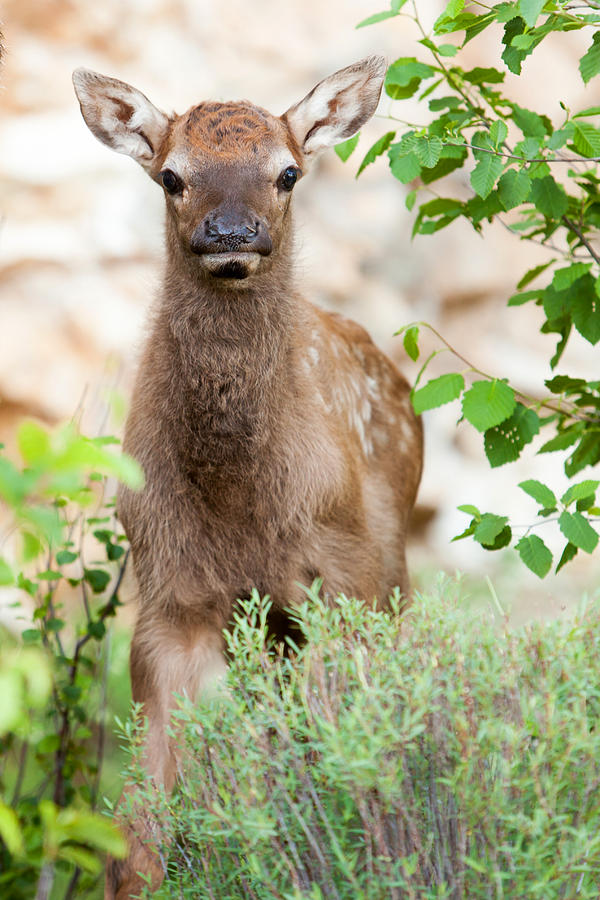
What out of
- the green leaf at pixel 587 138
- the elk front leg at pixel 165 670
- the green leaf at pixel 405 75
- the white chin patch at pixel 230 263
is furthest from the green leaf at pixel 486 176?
the elk front leg at pixel 165 670

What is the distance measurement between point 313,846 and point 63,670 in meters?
2.49

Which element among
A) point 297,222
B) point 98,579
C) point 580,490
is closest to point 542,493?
point 580,490

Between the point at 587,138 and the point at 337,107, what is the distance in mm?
1183

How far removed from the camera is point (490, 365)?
311 inches

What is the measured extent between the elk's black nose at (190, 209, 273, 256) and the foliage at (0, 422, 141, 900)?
27.8 inches

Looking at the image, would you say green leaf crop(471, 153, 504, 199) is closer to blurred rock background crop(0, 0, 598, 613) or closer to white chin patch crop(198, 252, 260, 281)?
white chin patch crop(198, 252, 260, 281)

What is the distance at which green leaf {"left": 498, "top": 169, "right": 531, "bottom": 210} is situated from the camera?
3.09 meters

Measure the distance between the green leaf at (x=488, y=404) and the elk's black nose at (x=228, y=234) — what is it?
781 mm

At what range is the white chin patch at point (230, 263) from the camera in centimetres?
326

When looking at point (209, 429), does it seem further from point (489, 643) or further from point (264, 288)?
point (489, 643)

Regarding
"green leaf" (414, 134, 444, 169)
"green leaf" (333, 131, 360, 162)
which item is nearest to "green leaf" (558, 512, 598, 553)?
"green leaf" (414, 134, 444, 169)

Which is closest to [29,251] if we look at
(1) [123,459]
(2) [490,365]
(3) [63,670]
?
(2) [490,365]

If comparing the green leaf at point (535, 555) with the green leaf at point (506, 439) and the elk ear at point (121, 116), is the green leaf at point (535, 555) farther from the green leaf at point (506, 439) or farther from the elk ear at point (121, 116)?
the elk ear at point (121, 116)

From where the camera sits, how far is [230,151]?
11.4 ft
